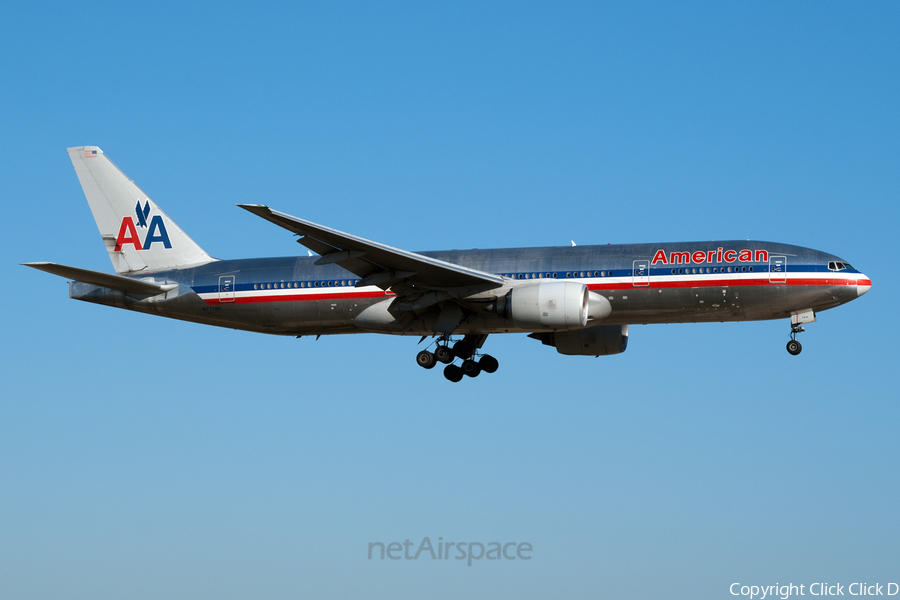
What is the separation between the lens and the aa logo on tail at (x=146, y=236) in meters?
43.6

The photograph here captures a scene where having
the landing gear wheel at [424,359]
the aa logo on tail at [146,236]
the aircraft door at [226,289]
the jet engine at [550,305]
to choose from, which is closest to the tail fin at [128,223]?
the aa logo on tail at [146,236]

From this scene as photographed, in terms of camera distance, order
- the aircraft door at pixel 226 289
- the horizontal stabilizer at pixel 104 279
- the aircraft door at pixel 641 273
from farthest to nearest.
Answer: the aircraft door at pixel 226 289 < the horizontal stabilizer at pixel 104 279 < the aircraft door at pixel 641 273

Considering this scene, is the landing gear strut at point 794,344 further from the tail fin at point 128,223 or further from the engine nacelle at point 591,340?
the tail fin at point 128,223

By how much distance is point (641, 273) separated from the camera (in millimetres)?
36625

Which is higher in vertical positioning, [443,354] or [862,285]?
[862,285]

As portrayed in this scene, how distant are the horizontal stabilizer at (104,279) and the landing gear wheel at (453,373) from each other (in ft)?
36.2

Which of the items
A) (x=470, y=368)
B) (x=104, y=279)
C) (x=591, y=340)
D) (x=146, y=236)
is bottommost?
(x=470, y=368)

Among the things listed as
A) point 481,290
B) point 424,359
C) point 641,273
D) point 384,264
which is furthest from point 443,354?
point 641,273

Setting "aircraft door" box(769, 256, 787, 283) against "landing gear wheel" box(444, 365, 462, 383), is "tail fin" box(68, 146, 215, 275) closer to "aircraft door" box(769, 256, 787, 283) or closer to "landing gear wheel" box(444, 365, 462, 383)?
"landing gear wheel" box(444, 365, 462, 383)

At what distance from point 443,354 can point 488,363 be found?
2319 millimetres

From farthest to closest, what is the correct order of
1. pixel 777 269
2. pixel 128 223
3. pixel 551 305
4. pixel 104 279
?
pixel 128 223, pixel 104 279, pixel 777 269, pixel 551 305

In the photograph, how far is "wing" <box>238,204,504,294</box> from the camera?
112ft

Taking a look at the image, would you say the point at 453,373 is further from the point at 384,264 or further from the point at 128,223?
Answer: the point at 128,223

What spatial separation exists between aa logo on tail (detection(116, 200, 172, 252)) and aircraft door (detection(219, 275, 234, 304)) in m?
4.10
